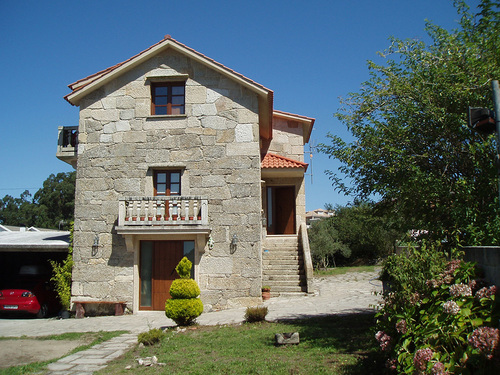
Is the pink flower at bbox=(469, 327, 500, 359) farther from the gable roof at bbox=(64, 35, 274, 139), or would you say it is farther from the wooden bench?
the wooden bench

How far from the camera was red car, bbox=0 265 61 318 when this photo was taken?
1321 cm

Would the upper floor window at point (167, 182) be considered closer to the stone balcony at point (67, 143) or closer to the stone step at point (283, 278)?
the stone balcony at point (67, 143)

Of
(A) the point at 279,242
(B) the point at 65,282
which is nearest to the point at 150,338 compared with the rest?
(B) the point at 65,282

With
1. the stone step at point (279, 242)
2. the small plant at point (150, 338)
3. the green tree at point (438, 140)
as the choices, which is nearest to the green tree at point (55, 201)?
the stone step at point (279, 242)

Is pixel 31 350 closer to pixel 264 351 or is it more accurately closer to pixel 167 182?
pixel 264 351

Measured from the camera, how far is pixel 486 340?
4371 millimetres

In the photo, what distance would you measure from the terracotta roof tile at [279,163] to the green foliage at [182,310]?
862 centimetres

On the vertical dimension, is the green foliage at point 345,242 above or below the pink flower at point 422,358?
above

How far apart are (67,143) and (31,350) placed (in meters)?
7.64

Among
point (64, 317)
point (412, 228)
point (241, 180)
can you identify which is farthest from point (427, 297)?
point (64, 317)

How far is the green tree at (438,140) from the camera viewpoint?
652 centimetres

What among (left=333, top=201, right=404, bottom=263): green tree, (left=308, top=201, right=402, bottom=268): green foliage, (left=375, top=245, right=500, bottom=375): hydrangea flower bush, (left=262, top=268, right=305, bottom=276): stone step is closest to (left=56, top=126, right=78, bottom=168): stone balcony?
(left=262, top=268, right=305, bottom=276): stone step

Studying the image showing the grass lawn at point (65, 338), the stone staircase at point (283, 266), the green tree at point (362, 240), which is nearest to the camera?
the grass lawn at point (65, 338)

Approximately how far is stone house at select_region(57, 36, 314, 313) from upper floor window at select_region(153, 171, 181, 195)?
1.2 inches
